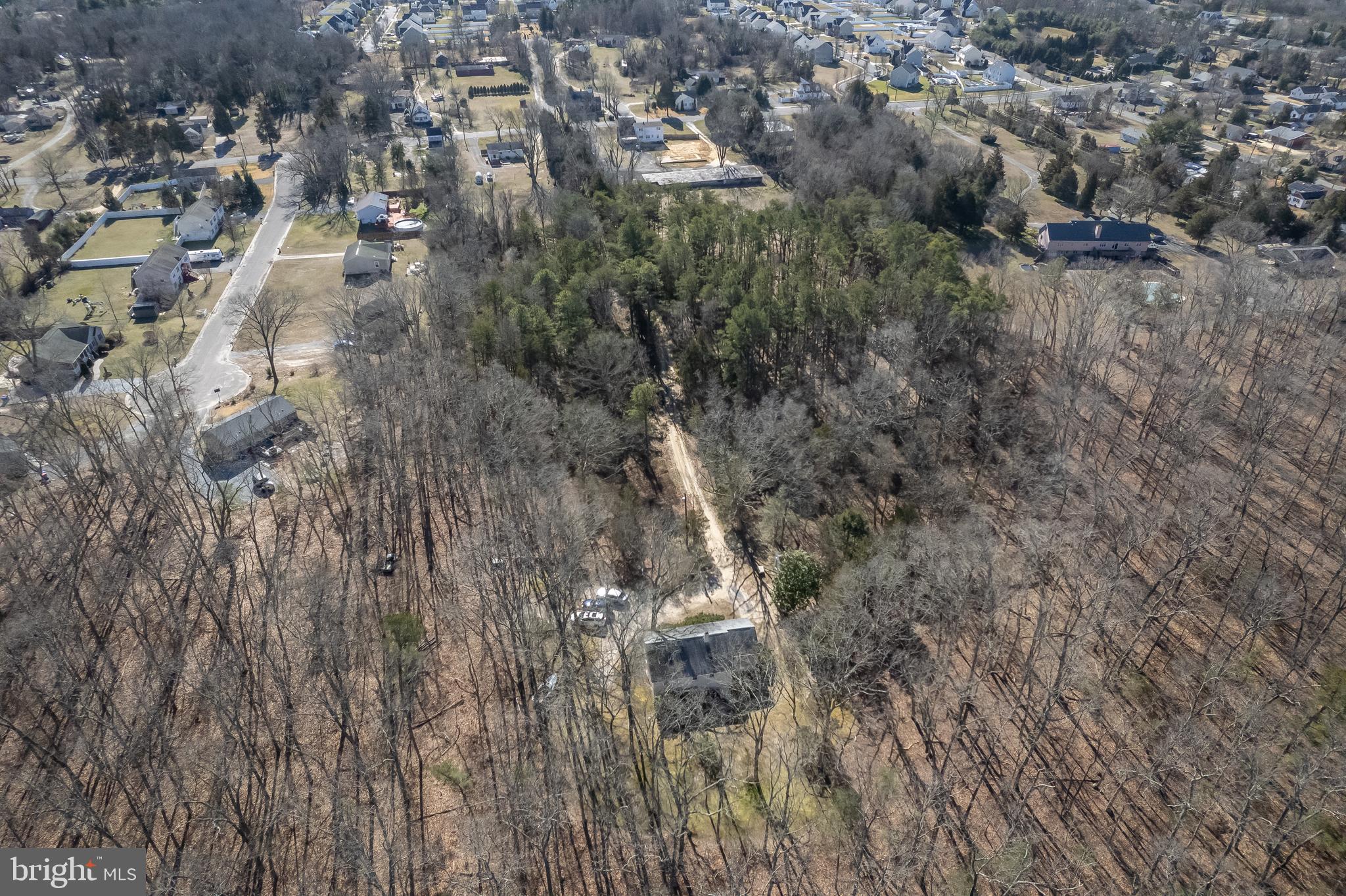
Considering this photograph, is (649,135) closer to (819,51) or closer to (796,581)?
(819,51)

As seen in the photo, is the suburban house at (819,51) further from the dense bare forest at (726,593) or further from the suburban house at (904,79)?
the dense bare forest at (726,593)

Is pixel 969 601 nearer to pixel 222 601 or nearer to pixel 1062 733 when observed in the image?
pixel 1062 733

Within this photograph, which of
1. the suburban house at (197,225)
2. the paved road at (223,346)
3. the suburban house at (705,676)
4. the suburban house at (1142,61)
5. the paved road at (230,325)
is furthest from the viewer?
the suburban house at (1142,61)

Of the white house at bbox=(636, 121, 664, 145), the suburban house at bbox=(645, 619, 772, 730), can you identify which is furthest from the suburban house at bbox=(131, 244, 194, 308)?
the white house at bbox=(636, 121, 664, 145)

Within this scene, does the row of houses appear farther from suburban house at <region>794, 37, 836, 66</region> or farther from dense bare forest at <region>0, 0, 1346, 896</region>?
suburban house at <region>794, 37, 836, 66</region>

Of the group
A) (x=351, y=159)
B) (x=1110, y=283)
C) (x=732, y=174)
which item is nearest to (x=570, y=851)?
(x=1110, y=283)

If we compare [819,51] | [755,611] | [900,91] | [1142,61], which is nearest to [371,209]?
[755,611]

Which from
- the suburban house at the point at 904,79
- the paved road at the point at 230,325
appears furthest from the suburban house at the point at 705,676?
the suburban house at the point at 904,79

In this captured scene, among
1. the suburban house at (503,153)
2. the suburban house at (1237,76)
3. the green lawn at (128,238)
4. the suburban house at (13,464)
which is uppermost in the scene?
the suburban house at (1237,76)

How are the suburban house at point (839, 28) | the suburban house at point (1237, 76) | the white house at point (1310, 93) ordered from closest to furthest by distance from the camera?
the white house at point (1310, 93) → the suburban house at point (1237, 76) → the suburban house at point (839, 28)
